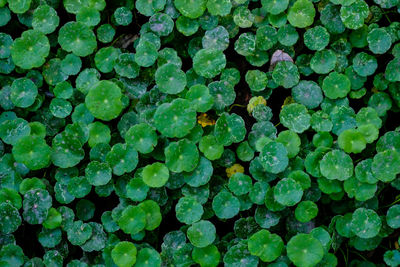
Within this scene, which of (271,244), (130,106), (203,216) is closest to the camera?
(271,244)

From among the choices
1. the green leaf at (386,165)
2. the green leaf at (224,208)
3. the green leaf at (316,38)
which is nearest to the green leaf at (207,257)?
the green leaf at (224,208)

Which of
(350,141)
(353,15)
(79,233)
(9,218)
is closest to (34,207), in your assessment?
(9,218)

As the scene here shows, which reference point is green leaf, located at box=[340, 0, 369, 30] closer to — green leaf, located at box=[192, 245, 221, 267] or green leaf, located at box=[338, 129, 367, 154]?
green leaf, located at box=[338, 129, 367, 154]

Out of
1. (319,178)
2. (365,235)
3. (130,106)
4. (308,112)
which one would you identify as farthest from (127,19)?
(365,235)

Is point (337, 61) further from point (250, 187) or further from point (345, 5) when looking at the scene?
point (250, 187)

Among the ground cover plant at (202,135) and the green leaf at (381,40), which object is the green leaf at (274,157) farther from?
the green leaf at (381,40)

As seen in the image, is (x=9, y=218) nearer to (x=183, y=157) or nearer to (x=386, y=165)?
(x=183, y=157)

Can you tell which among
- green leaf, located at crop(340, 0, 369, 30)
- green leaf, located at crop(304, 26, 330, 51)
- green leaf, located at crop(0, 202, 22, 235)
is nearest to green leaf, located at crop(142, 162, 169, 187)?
green leaf, located at crop(0, 202, 22, 235)

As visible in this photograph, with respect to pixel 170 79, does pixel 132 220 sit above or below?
below

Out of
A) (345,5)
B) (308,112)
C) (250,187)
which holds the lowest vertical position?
(250,187)
